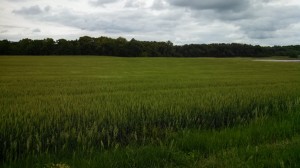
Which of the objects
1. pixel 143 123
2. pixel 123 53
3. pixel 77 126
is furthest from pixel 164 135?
pixel 123 53

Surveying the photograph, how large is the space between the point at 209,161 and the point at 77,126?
4.23 metres

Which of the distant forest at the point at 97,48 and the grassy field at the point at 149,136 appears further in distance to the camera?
the distant forest at the point at 97,48

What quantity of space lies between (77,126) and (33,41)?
316ft

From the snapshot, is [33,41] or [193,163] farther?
[33,41]

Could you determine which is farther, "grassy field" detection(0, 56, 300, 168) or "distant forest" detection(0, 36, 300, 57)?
"distant forest" detection(0, 36, 300, 57)

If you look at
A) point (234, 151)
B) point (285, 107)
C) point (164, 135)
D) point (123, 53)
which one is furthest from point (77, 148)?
point (123, 53)

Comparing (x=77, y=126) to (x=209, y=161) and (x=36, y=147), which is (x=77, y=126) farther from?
(x=209, y=161)

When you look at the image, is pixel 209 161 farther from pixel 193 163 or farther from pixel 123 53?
pixel 123 53

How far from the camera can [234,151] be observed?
25.7 ft

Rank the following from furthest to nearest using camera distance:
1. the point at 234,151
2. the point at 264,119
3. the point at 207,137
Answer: the point at 264,119, the point at 207,137, the point at 234,151

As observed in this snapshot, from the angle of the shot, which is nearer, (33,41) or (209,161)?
(209,161)

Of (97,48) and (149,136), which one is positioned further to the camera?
(97,48)

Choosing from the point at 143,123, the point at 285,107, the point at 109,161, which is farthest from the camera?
the point at 285,107

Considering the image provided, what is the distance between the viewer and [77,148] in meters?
8.27
